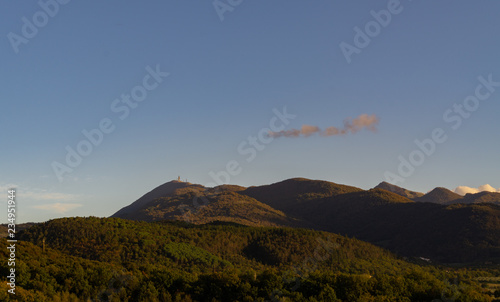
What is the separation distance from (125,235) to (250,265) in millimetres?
49478

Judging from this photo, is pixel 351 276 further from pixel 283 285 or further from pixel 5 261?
pixel 5 261

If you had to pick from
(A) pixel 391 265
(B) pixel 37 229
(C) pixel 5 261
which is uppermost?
(B) pixel 37 229

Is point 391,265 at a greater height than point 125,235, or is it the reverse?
point 125,235

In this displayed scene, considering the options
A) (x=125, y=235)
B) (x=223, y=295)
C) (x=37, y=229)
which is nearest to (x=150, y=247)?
(x=125, y=235)

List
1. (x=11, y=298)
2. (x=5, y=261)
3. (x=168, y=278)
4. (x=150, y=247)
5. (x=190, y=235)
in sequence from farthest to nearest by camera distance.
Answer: (x=190, y=235)
(x=150, y=247)
(x=5, y=261)
(x=168, y=278)
(x=11, y=298)

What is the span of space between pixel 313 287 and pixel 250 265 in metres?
128

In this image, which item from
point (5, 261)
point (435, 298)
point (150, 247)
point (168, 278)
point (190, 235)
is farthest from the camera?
point (190, 235)

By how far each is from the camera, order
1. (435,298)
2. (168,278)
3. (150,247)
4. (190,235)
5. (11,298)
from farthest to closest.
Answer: (190,235), (150,247), (168,278), (435,298), (11,298)

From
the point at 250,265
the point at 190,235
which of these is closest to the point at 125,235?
the point at 190,235

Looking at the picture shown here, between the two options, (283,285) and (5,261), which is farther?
(5,261)

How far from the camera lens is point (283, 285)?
49.6 m

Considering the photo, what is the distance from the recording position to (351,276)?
47969 millimetres

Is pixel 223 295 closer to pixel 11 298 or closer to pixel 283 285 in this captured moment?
pixel 283 285

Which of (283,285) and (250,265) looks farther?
(250,265)
